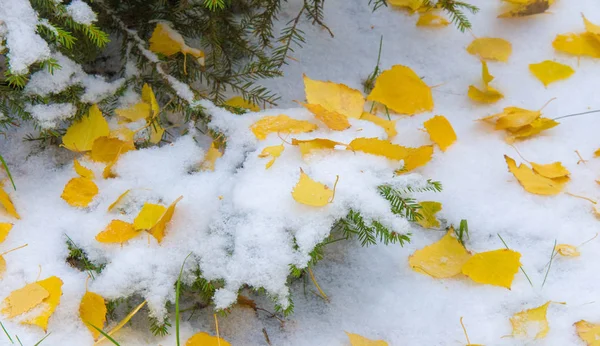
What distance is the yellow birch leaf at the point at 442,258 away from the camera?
3.76 feet

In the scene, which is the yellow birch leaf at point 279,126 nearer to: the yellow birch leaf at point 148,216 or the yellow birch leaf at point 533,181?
the yellow birch leaf at point 148,216

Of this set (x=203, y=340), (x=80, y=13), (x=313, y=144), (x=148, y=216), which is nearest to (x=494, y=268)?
→ (x=313, y=144)

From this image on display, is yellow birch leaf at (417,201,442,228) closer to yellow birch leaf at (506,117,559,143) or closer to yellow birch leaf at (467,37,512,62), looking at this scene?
yellow birch leaf at (506,117,559,143)

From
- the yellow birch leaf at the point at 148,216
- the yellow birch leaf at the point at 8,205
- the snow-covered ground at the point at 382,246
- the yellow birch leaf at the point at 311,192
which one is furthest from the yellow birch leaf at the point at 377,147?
the yellow birch leaf at the point at 8,205

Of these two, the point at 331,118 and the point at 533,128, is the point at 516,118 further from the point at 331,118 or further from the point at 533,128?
the point at 331,118

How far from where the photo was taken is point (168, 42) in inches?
49.7

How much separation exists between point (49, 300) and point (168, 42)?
622 mm

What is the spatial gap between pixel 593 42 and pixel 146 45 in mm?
1216

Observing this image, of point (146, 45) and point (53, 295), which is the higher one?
point (146, 45)

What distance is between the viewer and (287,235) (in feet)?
3.26

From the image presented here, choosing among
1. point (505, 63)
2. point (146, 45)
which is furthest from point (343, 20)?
point (146, 45)

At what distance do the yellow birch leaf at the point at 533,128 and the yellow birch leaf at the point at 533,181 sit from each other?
0.37 feet

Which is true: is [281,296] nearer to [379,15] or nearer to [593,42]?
[379,15]

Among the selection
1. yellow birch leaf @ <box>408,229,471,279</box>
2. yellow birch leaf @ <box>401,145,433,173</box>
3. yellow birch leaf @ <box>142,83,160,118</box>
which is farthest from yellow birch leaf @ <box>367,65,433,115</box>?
yellow birch leaf @ <box>142,83,160,118</box>
